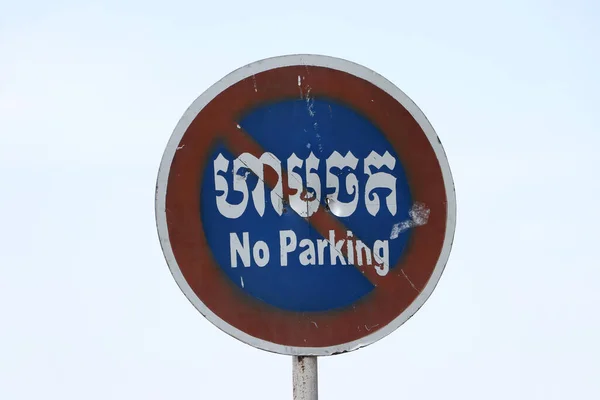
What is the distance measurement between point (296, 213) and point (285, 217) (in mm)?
22

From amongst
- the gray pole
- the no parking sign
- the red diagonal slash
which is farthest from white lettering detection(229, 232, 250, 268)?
the gray pole

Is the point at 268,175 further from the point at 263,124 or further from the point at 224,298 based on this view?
the point at 224,298

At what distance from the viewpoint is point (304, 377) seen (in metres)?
2.23

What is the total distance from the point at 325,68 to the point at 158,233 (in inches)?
17.4

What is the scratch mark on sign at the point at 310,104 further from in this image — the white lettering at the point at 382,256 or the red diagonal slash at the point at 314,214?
the white lettering at the point at 382,256

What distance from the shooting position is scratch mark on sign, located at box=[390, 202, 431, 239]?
2229 millimetres

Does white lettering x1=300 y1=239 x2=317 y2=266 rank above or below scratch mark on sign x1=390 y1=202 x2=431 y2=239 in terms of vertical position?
below

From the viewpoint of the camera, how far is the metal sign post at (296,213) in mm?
2201

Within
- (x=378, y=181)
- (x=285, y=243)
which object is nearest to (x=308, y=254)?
(x=285, y=243)

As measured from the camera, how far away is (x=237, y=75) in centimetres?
221

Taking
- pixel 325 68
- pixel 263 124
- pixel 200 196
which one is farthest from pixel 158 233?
pixel 325 68

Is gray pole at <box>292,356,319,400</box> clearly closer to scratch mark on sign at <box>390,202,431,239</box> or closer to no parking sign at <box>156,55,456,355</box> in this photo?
no parking sign at <box>156,55,456,355</box>

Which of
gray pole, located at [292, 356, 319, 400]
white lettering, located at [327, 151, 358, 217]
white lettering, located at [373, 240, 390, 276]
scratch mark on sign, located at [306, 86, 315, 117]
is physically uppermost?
scratch mark on sign, located at [306, 86, 315, 117]

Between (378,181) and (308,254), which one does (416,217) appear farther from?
(308,254)
